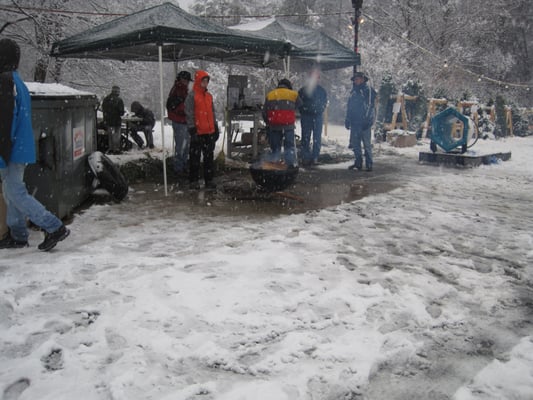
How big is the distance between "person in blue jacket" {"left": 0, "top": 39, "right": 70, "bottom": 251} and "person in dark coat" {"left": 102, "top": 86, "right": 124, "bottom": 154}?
7.88 m

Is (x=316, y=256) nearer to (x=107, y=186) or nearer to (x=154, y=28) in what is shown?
(x=107, y=186)

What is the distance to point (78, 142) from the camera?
22.0ft

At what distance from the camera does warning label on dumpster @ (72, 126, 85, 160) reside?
6.48 meters

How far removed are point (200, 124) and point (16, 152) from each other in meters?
3.99

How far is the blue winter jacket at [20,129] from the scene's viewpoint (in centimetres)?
449

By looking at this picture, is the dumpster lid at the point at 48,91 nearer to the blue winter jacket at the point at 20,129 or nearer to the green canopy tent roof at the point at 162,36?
the blue winter jacket at the point at 20,129

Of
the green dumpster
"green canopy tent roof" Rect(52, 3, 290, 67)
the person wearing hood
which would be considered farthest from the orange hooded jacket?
the green dumpster

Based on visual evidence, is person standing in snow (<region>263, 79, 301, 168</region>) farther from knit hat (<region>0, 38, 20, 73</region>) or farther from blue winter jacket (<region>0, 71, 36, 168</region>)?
knit hat (<region>0, 38, 20, 73</region>)

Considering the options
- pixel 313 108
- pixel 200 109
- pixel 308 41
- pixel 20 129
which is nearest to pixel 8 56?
pixel 20 129

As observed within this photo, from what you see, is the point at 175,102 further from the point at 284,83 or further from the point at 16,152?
the point at 16,152

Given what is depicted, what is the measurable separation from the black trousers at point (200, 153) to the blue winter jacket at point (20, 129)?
151 inches

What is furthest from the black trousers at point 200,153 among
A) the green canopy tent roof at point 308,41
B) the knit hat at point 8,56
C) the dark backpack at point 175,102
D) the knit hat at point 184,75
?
the knit hat at point 8,56

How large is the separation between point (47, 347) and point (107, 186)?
4480 millimetres

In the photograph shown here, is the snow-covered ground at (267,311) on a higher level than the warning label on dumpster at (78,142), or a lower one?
lower
